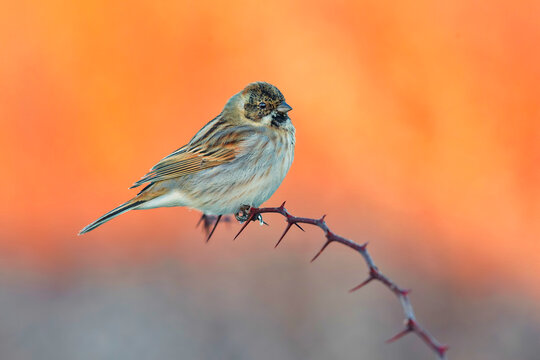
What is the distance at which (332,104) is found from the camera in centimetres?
1034

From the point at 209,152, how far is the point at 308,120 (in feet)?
18.1

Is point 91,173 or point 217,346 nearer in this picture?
point 217,346

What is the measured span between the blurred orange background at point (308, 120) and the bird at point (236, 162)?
4422mm

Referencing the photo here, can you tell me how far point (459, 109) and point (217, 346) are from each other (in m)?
5.31

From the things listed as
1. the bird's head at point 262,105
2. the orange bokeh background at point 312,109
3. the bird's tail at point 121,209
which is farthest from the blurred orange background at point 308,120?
the bird's tail at point 121,209

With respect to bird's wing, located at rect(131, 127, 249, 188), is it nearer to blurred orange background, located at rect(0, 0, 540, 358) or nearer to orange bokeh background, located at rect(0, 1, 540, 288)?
blurred orange background, located at rect(0, 0, 540, 358)

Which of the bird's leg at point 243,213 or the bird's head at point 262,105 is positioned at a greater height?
the bird's head at point 262,105

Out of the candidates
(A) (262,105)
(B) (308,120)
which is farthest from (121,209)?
(B) (308,120)

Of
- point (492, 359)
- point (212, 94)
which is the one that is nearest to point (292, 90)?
point (212, 94)

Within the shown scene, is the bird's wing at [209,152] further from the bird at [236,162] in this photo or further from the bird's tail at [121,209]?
the bird's tail at [121,209]

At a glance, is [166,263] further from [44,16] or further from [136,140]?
[44,16]

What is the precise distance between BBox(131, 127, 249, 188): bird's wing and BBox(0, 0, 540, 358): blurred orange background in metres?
4.44

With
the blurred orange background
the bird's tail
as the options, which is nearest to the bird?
the bird's tail

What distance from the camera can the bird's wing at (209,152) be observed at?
185 inches
